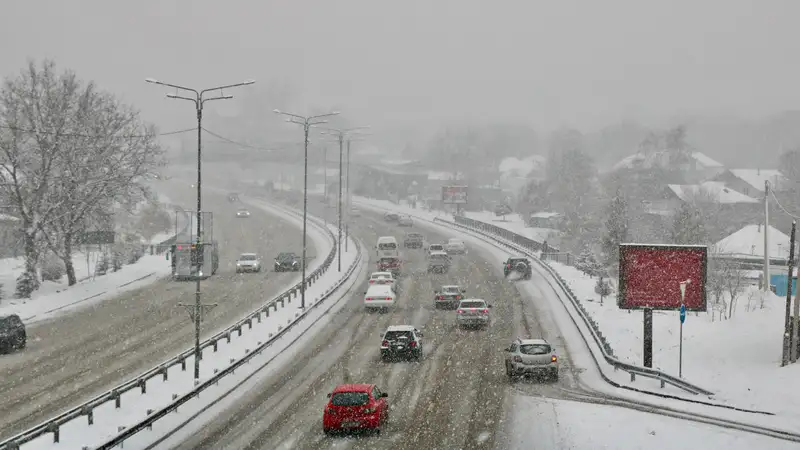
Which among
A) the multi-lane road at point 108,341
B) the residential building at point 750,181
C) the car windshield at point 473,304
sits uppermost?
the residential building at point 750,181

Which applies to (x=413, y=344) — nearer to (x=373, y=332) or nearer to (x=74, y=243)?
(x=373, y=332)

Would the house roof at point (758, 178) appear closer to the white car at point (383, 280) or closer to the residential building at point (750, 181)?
the residential building at point (750, 181)

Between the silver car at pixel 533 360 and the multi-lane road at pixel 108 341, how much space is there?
46.3 ft

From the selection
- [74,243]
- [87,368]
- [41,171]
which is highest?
[41,171]

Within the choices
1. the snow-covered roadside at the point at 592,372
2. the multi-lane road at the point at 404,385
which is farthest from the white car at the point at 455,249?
the multi-lane road at the point at 404,385

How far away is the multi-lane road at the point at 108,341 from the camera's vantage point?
2925cm

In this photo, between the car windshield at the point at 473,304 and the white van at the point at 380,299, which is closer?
the car windshield at the point at 473,304

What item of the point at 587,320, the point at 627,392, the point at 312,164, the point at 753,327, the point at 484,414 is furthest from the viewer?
the point at 312,164

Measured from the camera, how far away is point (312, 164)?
174m

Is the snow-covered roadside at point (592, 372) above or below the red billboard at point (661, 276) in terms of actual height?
below

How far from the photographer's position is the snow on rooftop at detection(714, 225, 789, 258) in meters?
92.1

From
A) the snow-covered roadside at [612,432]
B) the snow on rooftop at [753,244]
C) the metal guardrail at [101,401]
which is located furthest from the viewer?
the snow on rooftop at [753,244]

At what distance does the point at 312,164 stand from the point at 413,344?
141253 millimetres

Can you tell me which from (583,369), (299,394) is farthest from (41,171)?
(583,369)
